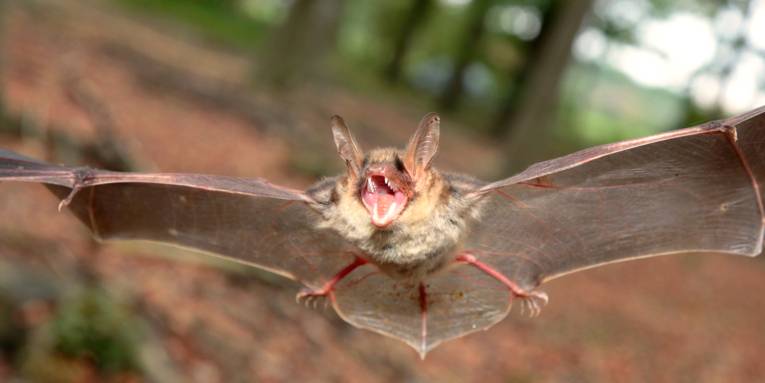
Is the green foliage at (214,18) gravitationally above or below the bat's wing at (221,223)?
above

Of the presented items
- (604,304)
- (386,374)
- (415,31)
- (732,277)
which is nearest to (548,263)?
(386,374)

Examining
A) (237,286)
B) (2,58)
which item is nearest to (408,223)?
(237,286)

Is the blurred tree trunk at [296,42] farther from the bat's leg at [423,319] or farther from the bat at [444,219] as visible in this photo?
the bat's leg at [423,319]

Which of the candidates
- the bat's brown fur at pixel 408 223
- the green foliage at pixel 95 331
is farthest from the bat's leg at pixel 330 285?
the green foliage at pixel 95 331

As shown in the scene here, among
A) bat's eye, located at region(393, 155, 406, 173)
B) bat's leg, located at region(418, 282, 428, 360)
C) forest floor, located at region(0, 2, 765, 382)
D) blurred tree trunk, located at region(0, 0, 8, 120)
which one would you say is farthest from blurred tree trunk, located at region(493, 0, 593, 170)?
bat's eye, located at region(393, 155, 406, 173)

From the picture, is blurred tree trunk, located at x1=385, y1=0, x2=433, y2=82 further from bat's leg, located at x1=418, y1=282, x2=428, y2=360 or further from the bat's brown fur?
the bat's brown fur

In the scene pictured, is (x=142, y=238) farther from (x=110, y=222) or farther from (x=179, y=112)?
(x=179, y=112)

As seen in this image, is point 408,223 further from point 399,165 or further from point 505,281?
point 505,281
